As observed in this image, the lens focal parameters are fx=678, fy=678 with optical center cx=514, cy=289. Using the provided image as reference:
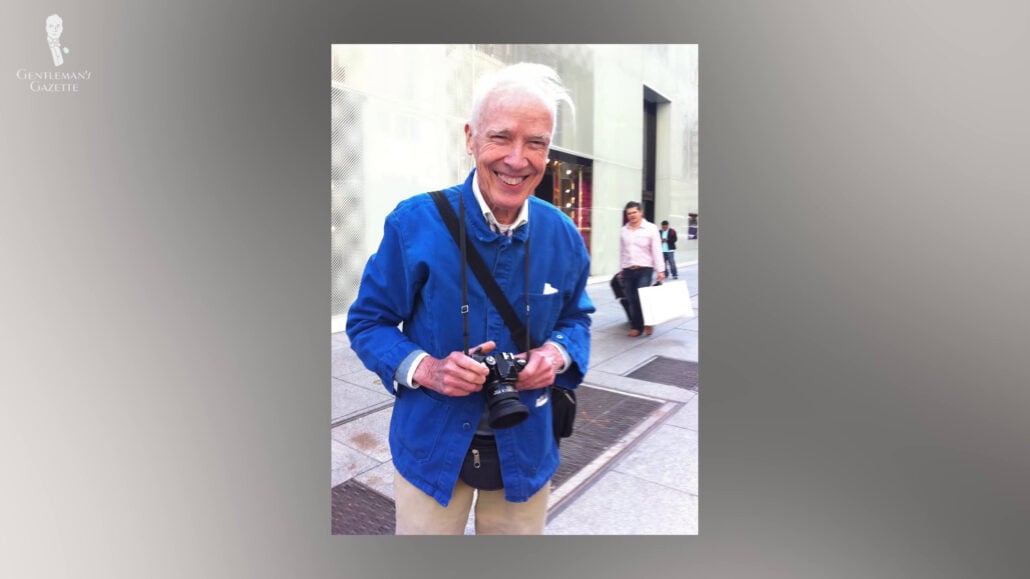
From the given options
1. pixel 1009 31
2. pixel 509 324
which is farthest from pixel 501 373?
pixel 1009 31

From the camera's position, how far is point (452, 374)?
221 centimetres

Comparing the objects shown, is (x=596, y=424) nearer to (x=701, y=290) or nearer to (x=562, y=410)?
(x=562, y=410)

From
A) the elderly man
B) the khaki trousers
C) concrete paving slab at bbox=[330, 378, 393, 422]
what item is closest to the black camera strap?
the elderly man

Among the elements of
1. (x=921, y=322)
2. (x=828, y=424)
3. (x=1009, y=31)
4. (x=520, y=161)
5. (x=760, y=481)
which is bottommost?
(x=760, y=481)

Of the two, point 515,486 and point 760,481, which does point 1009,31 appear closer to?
point 760,481

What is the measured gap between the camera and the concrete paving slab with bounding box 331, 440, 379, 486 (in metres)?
2.50

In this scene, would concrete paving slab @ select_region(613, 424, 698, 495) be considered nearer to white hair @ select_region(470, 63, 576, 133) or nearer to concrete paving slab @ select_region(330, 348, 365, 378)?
concrete paving slab @ select_region(330, 348, 365, 378)

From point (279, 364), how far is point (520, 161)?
1.23 metres

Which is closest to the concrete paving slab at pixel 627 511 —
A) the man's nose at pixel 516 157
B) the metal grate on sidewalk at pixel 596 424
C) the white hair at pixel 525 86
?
the metal grate on sidewalk at pixel 596 424

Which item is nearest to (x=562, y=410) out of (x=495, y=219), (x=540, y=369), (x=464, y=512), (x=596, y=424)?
(x=540, y=369)

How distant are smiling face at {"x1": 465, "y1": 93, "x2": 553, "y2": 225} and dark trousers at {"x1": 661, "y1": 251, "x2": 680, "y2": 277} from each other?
58cm

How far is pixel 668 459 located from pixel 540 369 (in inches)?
27.7

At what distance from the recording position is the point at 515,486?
2324 millimetres

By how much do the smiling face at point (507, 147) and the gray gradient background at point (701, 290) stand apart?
1.56 feet
